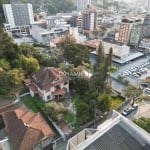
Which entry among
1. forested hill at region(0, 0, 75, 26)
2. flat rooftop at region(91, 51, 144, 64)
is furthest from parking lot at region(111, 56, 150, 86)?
forested hill at region(0, 0, 75, 26)

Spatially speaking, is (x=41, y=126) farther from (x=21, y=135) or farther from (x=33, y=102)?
(x=33, y=102)

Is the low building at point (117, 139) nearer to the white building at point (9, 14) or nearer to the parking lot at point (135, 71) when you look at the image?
the parking lot at point (135, 71)

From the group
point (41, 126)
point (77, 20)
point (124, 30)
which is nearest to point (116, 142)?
point (41, 126)

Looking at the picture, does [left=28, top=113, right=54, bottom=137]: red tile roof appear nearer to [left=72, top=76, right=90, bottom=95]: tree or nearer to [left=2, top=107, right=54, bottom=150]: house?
[left=2, top=107, right=54, bottom=150]: house

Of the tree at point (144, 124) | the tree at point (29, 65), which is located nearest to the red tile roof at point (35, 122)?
the tree at point (144, 124)

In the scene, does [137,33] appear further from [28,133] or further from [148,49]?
→ [28,133]

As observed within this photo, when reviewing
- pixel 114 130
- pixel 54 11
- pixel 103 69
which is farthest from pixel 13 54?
pixel 54 11

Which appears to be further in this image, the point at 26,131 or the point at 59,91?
the point at 59,91
